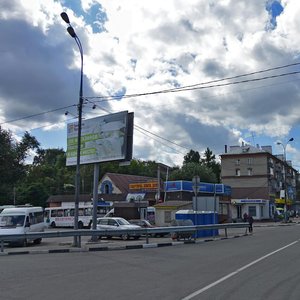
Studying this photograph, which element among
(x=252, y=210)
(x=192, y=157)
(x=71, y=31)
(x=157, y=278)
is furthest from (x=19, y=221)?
(x=192, y=157)

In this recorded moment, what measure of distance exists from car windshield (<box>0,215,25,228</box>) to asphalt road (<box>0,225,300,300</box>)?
13192 mm

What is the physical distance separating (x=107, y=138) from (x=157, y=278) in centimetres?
1776

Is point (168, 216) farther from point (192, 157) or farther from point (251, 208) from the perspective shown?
point (192, 157)

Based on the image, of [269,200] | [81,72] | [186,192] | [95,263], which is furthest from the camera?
[269,200]

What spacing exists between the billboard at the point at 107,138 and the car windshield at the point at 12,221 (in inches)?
204

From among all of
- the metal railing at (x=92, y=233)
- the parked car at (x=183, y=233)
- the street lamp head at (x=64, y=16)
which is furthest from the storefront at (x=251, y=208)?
the street lamp head at (x=64, y=16)

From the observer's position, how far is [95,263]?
15391 millimetres

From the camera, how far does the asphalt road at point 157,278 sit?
9305mm

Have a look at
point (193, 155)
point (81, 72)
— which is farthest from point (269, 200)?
point (81, 72)

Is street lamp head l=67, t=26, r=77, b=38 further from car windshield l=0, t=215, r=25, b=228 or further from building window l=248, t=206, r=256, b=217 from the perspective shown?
building window l=248, t=206, r=256, b=217

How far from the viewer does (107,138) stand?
94.1 ft

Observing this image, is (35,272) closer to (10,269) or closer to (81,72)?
(10,269)

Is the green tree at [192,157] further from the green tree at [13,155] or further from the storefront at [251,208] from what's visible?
the green tree at [13,155]

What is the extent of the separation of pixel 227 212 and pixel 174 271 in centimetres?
5252
